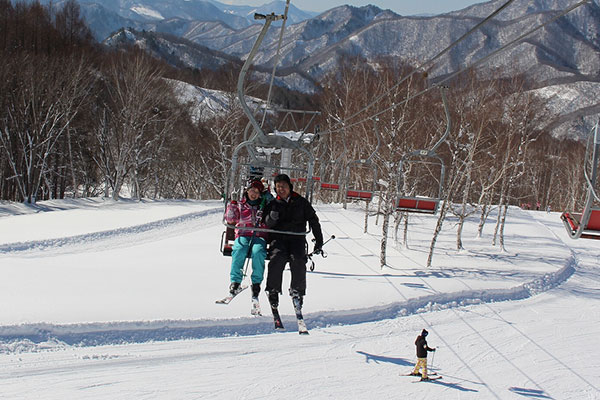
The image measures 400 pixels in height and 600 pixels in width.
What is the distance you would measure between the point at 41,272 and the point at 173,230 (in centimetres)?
1056

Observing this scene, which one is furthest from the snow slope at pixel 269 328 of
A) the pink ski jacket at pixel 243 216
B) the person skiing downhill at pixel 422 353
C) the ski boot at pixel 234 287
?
the pink ski jacket at pixel 243 216

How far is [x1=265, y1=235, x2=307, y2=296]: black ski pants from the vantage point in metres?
5.94

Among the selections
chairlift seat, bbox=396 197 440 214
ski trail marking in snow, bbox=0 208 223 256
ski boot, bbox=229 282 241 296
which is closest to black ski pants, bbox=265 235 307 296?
ski boot, bbox=229 282 241 296

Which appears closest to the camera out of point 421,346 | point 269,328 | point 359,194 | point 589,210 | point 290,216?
point 589,210

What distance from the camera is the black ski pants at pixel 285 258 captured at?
19.5ft

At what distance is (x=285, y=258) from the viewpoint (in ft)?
19.6

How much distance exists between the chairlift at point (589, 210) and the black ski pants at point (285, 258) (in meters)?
3.16

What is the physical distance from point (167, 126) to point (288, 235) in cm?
3123

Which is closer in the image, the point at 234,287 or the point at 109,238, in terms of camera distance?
the point at 234,287

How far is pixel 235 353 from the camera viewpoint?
723 centimetres

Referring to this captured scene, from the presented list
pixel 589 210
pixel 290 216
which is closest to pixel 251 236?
pixel 290 216

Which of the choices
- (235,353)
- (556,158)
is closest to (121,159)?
(235,353)

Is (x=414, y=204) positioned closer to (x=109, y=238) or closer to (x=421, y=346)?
(x=421, y=346)

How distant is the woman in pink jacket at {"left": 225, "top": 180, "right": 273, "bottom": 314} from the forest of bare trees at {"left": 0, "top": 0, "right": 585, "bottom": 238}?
393 inches
